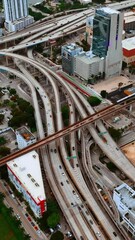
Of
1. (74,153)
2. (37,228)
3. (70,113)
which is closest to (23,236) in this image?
(37,228)

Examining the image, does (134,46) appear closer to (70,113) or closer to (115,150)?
(70,113)

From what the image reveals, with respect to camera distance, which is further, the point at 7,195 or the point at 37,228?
the point at 7,195

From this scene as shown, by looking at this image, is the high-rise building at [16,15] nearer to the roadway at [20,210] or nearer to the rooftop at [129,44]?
the rooftop at [129,44]

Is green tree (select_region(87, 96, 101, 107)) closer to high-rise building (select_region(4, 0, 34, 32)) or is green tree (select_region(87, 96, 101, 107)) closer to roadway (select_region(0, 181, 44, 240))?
roadway (select_region(0, 181, 44, 240))

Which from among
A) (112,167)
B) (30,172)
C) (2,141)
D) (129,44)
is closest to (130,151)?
(112,167)

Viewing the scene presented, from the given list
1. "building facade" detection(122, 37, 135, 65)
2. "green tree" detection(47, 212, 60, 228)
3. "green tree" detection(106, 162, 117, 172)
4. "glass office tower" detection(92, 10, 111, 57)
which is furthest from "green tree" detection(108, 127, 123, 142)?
"building facade" detection(122, 37, 135, 65)

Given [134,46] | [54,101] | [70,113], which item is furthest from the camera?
[134,46]
